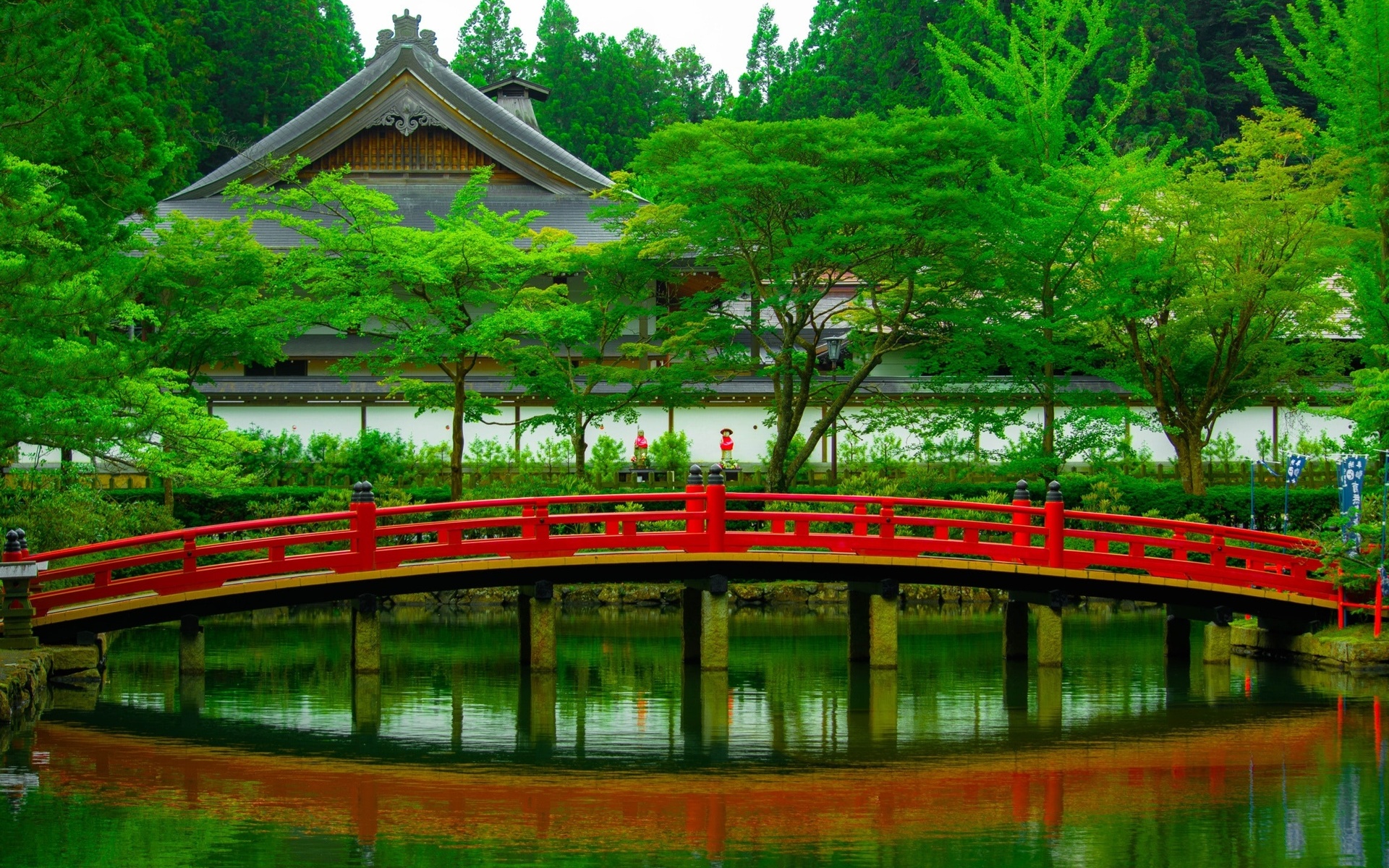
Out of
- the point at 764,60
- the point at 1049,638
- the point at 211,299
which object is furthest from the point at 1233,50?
the point at 1049,638

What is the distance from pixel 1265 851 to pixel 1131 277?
1564 cm

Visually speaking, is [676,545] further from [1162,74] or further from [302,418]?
[1162,74]

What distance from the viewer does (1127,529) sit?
25641mm

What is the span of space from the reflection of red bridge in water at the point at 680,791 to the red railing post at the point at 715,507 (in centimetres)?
459

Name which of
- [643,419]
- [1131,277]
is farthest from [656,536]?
[643,419]

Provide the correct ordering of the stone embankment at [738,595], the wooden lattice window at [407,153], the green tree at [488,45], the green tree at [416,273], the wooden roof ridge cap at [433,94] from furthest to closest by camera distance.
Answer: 1. the green tree at [488,45]
2. the wooden lattice window at [407,153]
3. the wooden roof ridge cap at [433,94]
4. the stone embankment at [738,595]
5. the green tree at [416,273]

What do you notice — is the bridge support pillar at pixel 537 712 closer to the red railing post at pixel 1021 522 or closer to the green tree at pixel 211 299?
the red railing post at pixel 1021 522

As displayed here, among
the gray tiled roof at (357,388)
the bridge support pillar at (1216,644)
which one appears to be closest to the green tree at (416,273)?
the gray tiled roof at (357,388)

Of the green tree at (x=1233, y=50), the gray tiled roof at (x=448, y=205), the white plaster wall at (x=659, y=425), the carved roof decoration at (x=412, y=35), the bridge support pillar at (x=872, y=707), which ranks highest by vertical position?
the green tree at (x=1233, y=50)

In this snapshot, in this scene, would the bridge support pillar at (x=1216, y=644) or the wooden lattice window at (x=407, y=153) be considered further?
the wooden lattice window at (x=407, y=153)

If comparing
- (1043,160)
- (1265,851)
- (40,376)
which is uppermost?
(1043,160)

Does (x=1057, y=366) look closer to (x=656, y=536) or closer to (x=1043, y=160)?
(x=1043, y=160)

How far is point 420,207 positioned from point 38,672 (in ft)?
69.1

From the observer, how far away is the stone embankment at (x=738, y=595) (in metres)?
27.5
